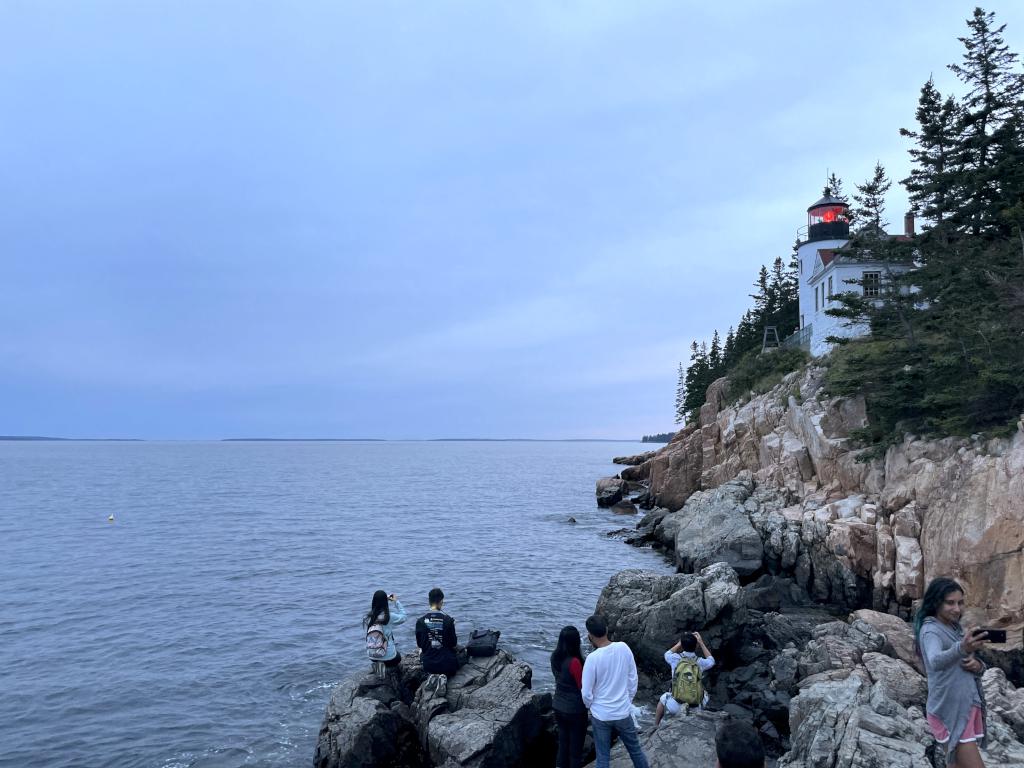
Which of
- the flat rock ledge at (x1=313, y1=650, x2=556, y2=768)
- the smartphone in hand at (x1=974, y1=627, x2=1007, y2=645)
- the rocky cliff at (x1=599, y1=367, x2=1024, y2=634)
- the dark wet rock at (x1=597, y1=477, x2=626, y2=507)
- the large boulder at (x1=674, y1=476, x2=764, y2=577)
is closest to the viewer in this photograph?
the smartphone in hand at (x1=974, y1=627, x2=1007, y2=645)

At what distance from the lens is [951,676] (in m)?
6.32

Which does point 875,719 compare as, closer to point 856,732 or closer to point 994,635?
point 856,732

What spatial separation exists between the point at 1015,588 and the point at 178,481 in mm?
98033

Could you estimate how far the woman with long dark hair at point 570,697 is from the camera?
9594 mm

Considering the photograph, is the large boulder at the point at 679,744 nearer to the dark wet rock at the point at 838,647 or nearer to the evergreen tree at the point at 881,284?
the dark wet rock at the point at 838,647

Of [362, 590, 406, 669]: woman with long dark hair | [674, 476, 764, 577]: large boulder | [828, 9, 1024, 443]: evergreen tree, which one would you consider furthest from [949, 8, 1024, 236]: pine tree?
[362, 590, 406, 669]: woman with long dark hair

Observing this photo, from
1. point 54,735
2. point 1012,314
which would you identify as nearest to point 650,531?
point 1012,314

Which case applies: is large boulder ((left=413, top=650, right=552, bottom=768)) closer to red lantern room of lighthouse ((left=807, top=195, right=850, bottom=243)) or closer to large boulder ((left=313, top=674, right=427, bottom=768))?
large boulder ((left=313, top=674, right=427, bottom=768))

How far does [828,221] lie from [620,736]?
4879 cm

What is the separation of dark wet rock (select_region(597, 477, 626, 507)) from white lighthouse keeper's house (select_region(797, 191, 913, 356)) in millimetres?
21077

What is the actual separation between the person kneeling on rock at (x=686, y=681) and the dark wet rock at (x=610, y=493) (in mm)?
45870

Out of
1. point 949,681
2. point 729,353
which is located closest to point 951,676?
point 949,681

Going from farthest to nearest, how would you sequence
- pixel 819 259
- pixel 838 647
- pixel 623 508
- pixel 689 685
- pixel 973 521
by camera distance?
pixel 623 508
pixel 819 259
pixel 973 521
pixel 838 647
pixel 689 685

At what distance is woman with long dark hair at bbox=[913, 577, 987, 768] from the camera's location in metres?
6.25
